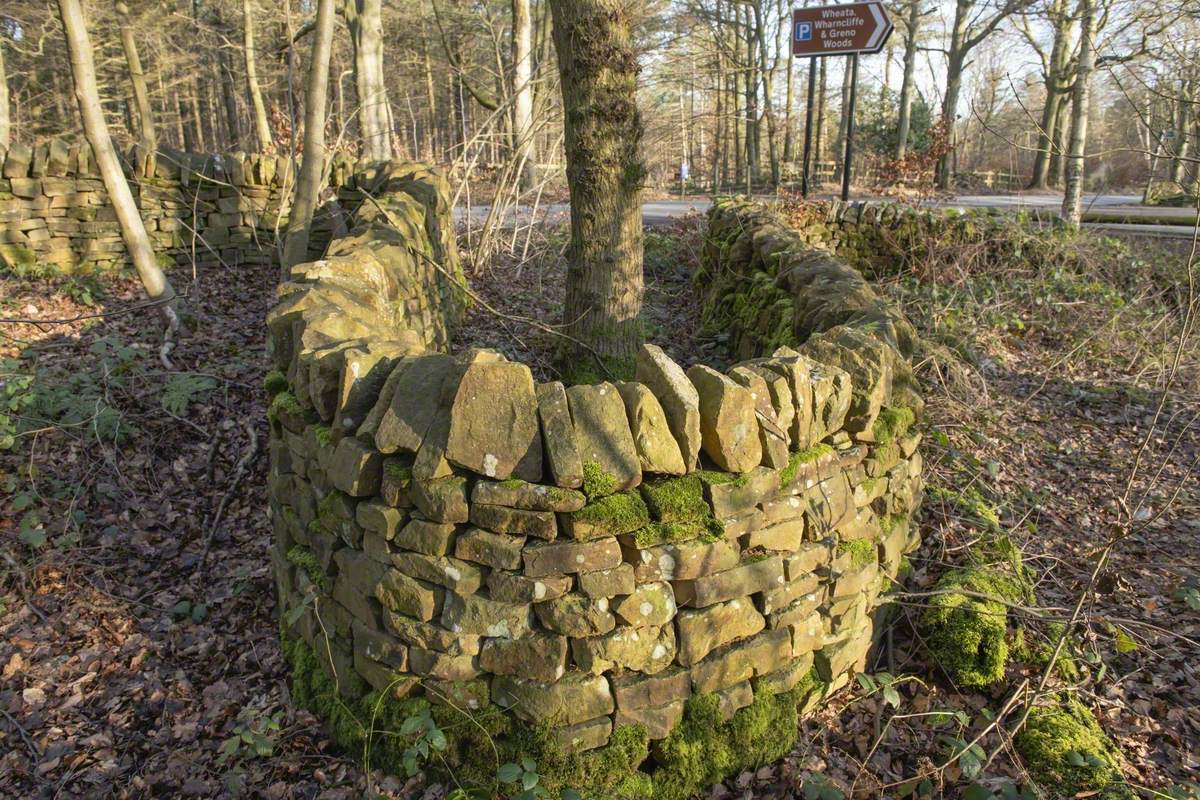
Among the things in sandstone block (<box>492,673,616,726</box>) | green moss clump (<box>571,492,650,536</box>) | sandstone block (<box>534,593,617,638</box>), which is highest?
green moss clump (<box>571,492,650,536</box>)

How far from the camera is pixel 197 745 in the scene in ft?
10.4

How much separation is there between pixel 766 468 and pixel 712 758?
3.71ft

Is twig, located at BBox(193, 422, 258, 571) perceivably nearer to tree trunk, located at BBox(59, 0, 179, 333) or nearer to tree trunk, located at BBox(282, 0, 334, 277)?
tree trunk, located at BBox(59, 0, 179, 333)

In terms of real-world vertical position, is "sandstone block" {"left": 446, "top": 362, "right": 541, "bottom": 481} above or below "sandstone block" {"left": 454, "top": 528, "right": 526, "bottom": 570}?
above

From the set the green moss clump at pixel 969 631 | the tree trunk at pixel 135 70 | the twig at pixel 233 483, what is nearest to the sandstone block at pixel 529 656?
Answer: the green moss clump at pixel 969 631

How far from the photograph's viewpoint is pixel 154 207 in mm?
8953

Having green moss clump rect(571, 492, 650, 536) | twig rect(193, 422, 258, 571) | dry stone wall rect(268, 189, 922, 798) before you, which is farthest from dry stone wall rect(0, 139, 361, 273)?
green moss clump rect(571, 492, 650, 536)

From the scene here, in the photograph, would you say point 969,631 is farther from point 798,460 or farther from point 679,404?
point 679,404

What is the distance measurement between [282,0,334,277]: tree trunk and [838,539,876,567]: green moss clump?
Result: 5.73m

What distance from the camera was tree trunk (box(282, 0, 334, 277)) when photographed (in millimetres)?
6625

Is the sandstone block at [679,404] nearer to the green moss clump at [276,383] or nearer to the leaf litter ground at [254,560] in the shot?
the leaf litter ground at [254,560]

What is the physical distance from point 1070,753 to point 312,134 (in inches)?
277

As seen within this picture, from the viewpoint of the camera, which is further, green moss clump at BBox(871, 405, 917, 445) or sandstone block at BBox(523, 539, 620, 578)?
green moss clump at BBox(871, 405, 917, 445)

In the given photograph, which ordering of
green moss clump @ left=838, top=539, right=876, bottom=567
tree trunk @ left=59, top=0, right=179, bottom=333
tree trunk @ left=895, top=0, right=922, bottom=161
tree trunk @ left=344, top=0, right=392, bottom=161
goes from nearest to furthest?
green moss clump @ left=838, top=539, right=876, bottom=567, tree trunk @ left=59, top=0, right=179, bottom=333, tree trunk @ left=344, top=0, right=392, bottom=161, tree trunk @ left=895, top=0, right=922, bottom=161
